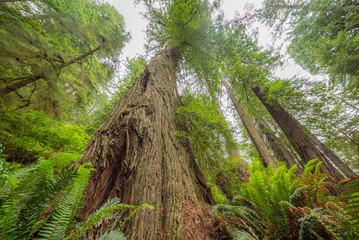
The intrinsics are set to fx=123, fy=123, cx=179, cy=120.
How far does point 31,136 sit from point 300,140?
6.22 metres

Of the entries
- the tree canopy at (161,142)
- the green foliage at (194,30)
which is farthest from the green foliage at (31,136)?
the green foliage at (194,30)

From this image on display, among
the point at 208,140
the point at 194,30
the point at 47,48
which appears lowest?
the point at 208,140

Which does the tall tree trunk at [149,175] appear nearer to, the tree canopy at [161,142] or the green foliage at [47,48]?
the tree canopy at [161,142]

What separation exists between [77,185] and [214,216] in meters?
1.22

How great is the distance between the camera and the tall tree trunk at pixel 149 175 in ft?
3.37

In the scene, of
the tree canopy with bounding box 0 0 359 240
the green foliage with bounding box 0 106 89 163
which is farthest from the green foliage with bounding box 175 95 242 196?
the green foliage with bounding box 0 106 89 163

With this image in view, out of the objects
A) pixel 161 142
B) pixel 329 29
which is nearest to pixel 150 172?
pixel 161 142

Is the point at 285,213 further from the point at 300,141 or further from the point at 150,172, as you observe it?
the point at 300,141

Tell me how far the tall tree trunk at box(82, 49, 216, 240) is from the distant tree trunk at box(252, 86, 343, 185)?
2789 mm

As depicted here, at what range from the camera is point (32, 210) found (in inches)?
27.1

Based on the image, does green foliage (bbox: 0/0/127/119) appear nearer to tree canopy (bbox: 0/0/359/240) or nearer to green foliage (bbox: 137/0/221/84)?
tree canopy (bbox: 0/0/359/240)

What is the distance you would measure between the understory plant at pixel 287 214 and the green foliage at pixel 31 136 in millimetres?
2700

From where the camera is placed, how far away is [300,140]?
9.98ft

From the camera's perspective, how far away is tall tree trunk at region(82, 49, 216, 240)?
1.03 metres
